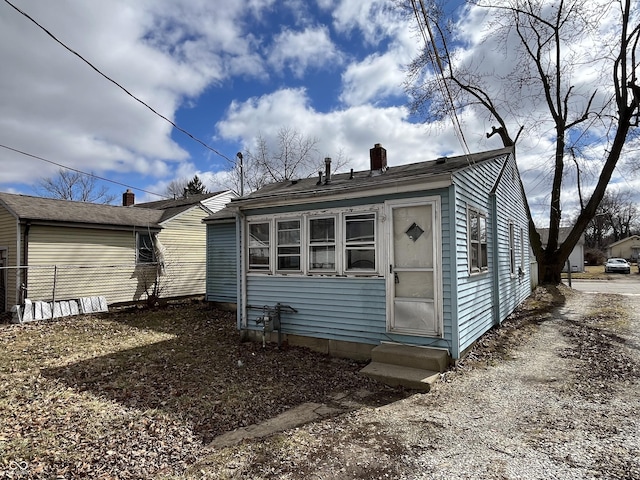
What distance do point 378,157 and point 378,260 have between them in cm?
345

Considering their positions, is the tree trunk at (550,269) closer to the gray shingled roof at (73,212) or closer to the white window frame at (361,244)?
the white window frame at (361,244)

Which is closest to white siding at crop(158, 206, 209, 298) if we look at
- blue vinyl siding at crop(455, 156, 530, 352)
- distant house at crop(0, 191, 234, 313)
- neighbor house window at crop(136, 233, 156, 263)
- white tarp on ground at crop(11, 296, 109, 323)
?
distant house at crop(0, 191, 234, 313)

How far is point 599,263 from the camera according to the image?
146 feet

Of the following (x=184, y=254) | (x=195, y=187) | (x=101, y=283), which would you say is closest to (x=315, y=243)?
(x=101, y=283)

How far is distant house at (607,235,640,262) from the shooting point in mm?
48938

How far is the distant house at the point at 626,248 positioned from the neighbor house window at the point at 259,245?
58075 millimetres

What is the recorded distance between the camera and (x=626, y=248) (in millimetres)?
50531

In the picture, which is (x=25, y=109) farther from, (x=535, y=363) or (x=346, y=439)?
(x=535, y=363)

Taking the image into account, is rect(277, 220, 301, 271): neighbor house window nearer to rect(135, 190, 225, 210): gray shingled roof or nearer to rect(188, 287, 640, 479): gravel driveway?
rect(188, 287, 640, 479): gravel driveway

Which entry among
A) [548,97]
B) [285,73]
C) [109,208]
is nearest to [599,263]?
[548,97]

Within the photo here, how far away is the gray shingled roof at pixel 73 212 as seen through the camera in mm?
11203

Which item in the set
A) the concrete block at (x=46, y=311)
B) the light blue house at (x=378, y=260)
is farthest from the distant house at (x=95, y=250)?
the light blue house at (x=378, y=260)

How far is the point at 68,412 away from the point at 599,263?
55.3m

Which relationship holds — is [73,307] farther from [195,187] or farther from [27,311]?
[195,187]
